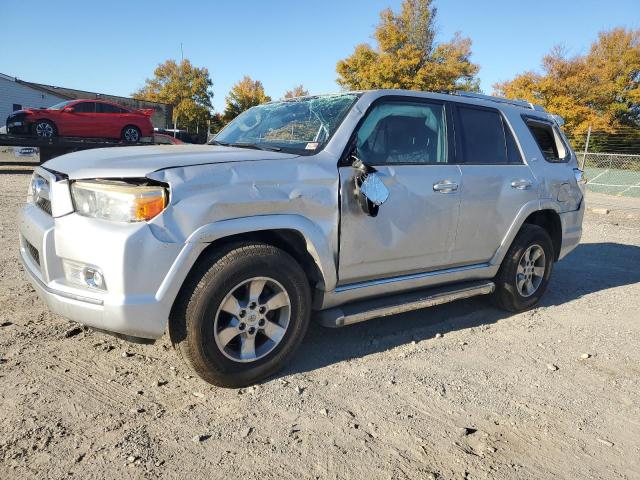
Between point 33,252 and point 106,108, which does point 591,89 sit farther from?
point 33,252

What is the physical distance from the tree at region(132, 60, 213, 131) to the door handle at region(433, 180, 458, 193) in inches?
1842

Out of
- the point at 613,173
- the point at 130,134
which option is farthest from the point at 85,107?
the point at 613,173

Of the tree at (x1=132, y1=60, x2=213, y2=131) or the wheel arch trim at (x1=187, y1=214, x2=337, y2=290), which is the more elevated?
the tree at (x1=132, y1=60, x2=213, y2=131)

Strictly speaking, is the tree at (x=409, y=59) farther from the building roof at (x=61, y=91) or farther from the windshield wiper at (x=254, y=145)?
the windshield wiper at (x=254, y=145)

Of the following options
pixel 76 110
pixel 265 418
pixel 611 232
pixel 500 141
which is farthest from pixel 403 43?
pixel 265 418

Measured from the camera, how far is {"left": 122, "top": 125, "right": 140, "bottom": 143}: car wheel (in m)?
17.3

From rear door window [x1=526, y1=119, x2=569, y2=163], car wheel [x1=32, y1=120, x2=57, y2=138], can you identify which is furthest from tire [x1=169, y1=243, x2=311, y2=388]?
car wheel [x1=32, y1=120, x2=57, y2=138]

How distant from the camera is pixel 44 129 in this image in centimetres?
1573

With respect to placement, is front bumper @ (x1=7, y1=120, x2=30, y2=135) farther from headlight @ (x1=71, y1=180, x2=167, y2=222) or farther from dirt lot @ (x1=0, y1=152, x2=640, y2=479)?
headlight @ (x1=71, y1=180, x2=167, y2=222)

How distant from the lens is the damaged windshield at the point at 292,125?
3482 mm

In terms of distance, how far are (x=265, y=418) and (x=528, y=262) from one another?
3.10m

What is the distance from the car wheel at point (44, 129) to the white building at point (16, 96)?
21.1 m

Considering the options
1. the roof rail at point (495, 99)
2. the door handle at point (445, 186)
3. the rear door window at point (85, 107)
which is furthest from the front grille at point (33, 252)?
the rear door window at point (85, 107)

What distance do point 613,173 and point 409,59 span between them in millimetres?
22057
